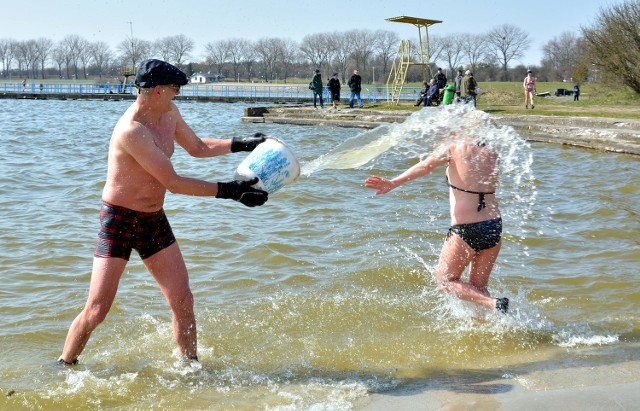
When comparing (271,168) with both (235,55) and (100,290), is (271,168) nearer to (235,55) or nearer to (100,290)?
(100,290)

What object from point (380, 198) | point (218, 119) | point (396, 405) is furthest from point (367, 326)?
point (218, 119)

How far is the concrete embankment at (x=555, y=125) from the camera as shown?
16.3 meters

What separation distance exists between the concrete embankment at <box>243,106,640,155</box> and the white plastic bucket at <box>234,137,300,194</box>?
339 inches

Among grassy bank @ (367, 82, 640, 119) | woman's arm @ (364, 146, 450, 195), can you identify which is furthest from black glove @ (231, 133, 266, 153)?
grassy bank @ (367, 82, 640, 119)

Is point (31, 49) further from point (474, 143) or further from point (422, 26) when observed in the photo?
point (474, 143)

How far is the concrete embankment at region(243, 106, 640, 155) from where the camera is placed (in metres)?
16.3

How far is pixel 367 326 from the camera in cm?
572

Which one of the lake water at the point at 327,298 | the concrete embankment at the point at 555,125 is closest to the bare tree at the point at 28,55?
the concrete embankment at the point at 555,125

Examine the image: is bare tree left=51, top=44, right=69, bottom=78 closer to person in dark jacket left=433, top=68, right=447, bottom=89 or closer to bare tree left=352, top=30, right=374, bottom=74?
bare tree left=352, top=30, right=374, bottom=74

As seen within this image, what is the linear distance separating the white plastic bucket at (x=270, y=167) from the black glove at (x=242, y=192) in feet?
0.22

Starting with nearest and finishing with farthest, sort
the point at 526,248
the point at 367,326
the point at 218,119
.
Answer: the point at 367,326
the point at 526,248
the point at 218,119

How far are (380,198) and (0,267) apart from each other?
18.7ft

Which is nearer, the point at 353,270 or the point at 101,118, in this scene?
the point at 353,270

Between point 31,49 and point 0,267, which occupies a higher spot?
point 31,49
